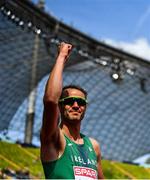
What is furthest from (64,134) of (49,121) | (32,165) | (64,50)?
(32,165)

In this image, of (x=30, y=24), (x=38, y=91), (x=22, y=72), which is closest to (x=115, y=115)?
(x=38, y=91)

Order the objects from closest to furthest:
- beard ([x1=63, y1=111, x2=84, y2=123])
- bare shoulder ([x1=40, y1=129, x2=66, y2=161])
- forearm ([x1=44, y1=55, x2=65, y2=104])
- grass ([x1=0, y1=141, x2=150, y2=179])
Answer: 1. forearm ([x1=44, y1=55, x2=65, y2=104])
2. bare shoulder ([x1=40, y1=129, x2=66, y2=161])
3. beard ([x1=63, y1=111, x2=84, y2=123])
4. grass ([x1=0, y1=141, x2=150, y2=179])

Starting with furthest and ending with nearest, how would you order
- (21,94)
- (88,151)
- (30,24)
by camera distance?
(21,94), (30,24), (88,151)

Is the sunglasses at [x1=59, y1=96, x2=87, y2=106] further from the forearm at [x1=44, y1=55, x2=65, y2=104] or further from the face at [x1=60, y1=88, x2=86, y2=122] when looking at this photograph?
the forearm at [x1=44, y1=55, x2=65, y2=104]

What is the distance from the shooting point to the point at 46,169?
11.8 feet

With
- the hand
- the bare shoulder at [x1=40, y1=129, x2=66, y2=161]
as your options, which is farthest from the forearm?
the bare shoulder at [x1=40, y1=129, x2=66, y2=161]

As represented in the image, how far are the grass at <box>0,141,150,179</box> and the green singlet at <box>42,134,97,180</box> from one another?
30.6 metres

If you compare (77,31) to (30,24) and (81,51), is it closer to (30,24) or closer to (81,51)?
(81,51)

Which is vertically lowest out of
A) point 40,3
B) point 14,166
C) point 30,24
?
point 14,166

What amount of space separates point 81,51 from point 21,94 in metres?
16.3

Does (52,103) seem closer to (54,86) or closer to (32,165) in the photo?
(54,86)

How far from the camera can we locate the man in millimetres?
3479

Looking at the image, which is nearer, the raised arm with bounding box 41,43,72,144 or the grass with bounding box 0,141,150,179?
the raised arm with bounding box 41,43,72,144

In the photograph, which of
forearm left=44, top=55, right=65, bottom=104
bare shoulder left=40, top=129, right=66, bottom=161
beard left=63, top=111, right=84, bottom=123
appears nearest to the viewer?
forearm left=44, top=55, right=65, bottom=104
